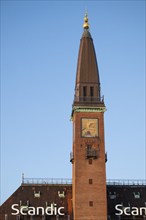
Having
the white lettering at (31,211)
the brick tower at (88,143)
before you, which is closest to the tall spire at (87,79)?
the brick tower at (88,143)

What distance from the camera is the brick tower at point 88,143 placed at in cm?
8469

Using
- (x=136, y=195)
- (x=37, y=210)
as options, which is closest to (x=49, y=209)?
(x=37, y=210)

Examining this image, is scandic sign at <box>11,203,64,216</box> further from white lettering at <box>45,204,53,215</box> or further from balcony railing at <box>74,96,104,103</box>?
balcony railing at <box>74,96,104,103</box>

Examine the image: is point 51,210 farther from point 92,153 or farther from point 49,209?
point 92,153

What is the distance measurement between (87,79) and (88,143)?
1178 cm

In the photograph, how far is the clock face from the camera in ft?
290

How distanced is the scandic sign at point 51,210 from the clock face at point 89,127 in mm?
13587

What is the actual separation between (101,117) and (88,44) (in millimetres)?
14474


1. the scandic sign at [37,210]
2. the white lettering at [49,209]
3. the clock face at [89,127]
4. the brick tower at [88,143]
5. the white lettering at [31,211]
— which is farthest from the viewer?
the clock face at [89,127]

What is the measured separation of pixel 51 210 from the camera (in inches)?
3484

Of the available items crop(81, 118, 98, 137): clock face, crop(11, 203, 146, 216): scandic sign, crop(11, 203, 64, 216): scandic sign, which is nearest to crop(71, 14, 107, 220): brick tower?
crop(81, 118, 98, 137): clock face

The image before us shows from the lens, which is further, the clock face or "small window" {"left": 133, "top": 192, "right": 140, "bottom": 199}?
"small window" {"left": 133, "top": 192, "right": 140, "bottom": 199}

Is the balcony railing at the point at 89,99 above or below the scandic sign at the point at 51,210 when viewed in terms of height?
above

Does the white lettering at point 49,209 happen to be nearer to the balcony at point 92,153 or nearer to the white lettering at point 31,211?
the white lettering at point 31,211
